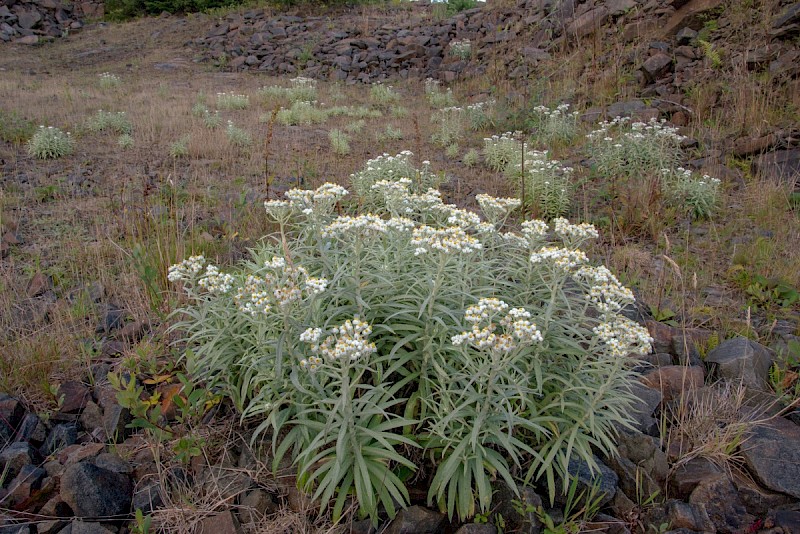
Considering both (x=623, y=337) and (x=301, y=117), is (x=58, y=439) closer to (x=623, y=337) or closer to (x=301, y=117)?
(x=623, y=337)

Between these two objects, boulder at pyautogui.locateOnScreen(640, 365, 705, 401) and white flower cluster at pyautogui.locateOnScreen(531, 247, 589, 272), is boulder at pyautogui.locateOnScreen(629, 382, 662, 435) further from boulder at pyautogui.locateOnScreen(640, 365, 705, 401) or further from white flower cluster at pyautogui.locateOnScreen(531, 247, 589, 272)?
white flower cluster at pyautogui.locateOnScreen(531, 247, 589, 272)

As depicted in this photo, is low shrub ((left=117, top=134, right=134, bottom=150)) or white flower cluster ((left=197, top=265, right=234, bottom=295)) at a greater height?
white flower cluster ((left=197, top=265, right=234, bottom=295))

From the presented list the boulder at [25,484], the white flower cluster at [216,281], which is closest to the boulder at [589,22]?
the white flower cluster at [216,281]

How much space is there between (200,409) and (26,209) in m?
4.66

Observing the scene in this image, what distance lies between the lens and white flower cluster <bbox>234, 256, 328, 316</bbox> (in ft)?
7.69

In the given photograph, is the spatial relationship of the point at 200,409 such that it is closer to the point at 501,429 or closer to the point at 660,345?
the point at 501,429

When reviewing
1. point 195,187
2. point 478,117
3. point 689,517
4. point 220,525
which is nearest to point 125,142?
point 195,187

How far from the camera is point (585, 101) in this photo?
10.1m

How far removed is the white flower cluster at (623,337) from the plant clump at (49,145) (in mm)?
8499

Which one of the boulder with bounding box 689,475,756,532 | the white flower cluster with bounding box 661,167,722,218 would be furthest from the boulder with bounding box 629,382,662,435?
the white flower cluster with bounding box 661,167,722,218

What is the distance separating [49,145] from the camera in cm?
805

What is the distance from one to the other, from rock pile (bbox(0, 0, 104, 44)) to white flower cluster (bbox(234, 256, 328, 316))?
25.1m

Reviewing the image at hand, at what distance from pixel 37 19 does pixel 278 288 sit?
27.4m

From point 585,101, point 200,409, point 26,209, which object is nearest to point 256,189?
point 26,209
